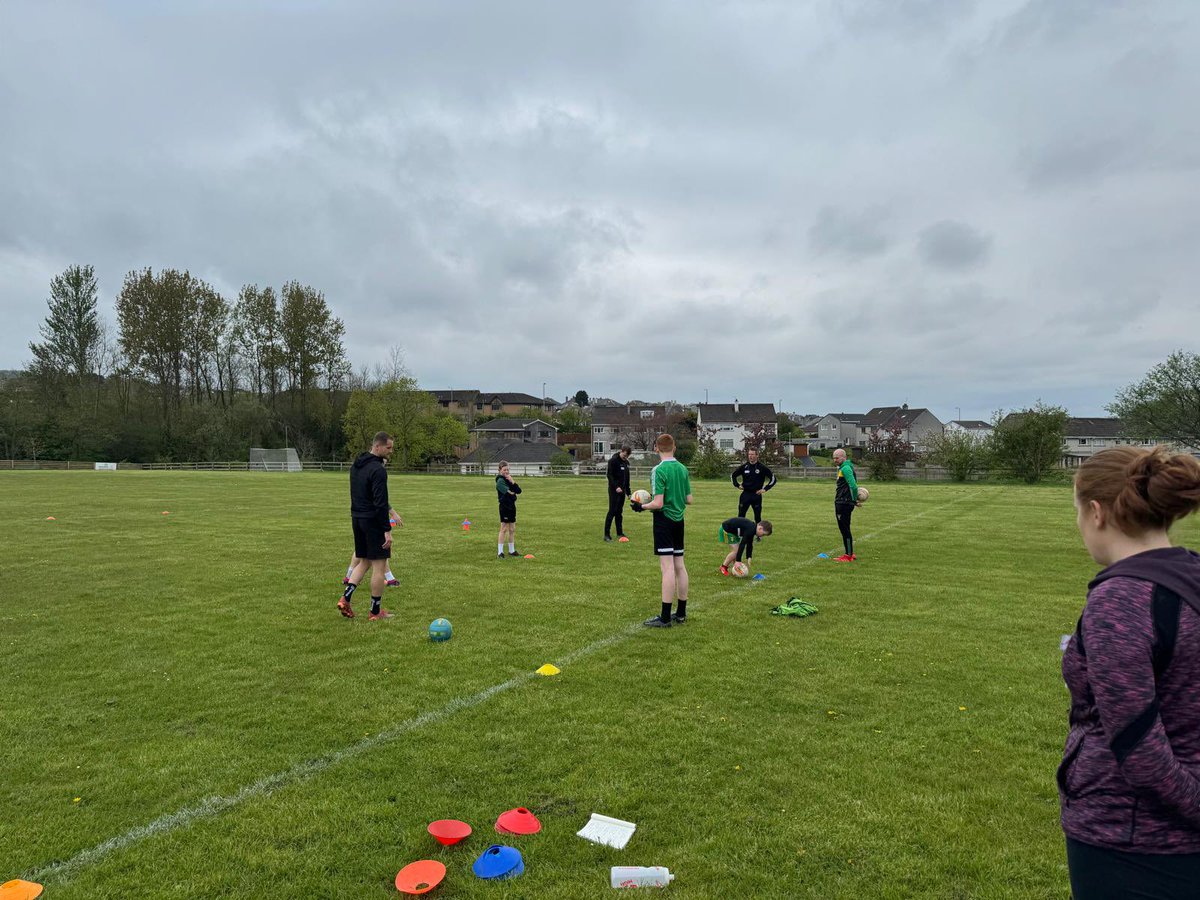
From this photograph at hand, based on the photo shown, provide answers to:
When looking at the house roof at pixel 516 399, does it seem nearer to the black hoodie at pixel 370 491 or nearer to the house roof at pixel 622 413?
the house roof at pixel 622 413

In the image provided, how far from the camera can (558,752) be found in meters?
5.02

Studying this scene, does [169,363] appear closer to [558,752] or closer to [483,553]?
[483,553]

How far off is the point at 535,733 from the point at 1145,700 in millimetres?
4335

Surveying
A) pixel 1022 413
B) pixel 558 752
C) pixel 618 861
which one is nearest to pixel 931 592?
pixel 558 752

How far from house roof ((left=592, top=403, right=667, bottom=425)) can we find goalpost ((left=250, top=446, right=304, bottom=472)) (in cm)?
4776

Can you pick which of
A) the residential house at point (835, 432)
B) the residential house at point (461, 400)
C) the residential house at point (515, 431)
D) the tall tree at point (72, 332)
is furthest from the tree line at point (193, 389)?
the residential house at point (835, 432)

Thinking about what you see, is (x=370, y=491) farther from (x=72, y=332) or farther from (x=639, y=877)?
(x=72, y=332)

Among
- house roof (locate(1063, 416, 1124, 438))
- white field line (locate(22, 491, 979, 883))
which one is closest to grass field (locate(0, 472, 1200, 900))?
white field line (locate(22, 491, 979, 883))

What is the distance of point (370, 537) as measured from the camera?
28.2ft

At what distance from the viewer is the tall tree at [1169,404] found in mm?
48812

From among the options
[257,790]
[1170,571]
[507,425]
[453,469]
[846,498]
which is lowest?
[453,469]

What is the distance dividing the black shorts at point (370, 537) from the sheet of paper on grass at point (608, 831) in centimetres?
522

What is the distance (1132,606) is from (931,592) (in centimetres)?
989

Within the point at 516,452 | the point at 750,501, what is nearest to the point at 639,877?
the point at 750,501
